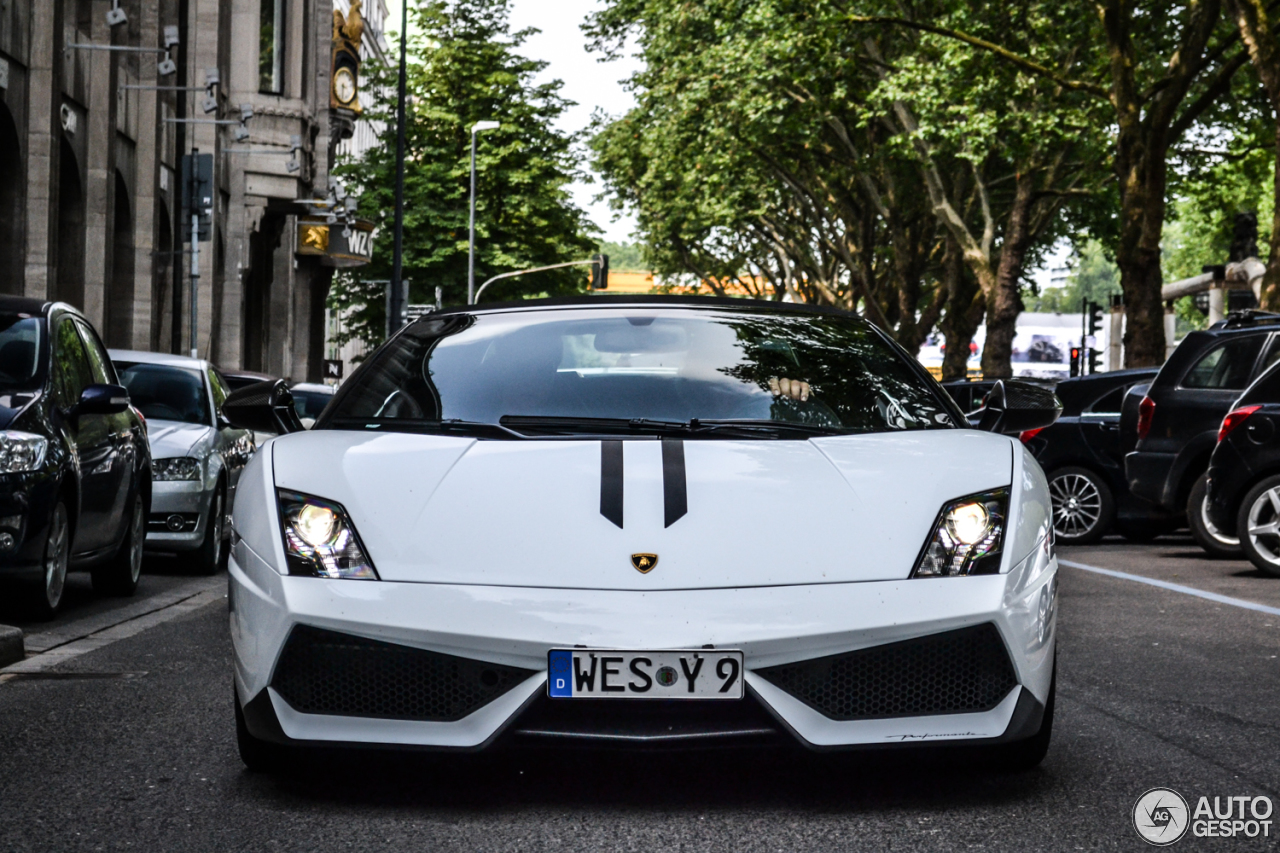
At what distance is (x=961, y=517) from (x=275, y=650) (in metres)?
1.72

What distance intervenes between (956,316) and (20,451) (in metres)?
29.5

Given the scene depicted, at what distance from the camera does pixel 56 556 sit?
909 centimetres

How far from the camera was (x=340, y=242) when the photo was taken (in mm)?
47562

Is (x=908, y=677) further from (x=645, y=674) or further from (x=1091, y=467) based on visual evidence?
(x=1091, y=467)

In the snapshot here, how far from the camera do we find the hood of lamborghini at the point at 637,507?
4.43 metres

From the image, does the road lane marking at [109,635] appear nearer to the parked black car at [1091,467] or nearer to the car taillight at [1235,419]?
the car taillight at [1235,419]

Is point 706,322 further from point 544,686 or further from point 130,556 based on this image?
point 130,556

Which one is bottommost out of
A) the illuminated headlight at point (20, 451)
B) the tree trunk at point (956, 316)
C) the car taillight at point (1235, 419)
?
the illuminated headlight at point (20, 451)

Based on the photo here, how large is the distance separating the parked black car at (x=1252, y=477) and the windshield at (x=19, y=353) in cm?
784

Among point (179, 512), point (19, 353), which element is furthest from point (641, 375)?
point (179, 512)

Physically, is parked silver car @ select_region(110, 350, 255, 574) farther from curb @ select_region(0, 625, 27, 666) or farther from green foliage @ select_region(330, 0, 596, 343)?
green foliage @ select_region(330, 0, 596, 343)

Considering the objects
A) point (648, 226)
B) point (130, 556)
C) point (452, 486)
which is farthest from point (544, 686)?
point (648, 226)

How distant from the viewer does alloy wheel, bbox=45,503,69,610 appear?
8.88m

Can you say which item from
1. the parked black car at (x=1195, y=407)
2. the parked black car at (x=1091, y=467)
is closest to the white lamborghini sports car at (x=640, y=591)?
the parked black car at (x=1195, y=407)
